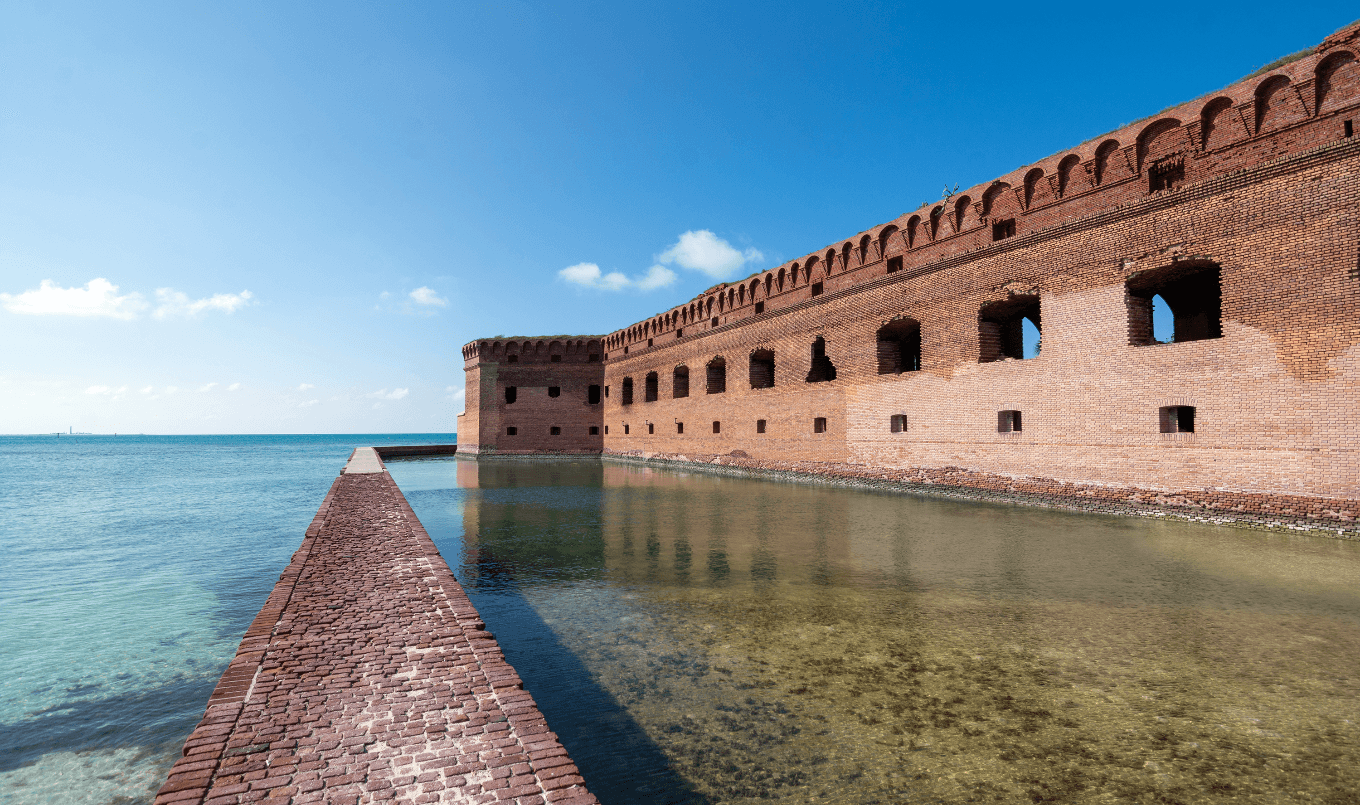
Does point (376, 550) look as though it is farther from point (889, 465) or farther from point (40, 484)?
point (40, 484)

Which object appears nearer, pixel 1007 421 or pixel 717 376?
pixel 1007 421

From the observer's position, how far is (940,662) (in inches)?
155

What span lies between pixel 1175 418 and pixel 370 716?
39.2 feet

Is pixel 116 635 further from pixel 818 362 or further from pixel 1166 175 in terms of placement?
pixel 818 362

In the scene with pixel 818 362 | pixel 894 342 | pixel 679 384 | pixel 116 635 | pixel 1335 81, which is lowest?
pixel 116 635

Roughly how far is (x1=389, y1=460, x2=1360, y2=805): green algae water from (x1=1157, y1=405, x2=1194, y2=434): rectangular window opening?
2.21 m

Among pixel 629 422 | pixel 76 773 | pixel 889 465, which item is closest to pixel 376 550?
pixel 76 773

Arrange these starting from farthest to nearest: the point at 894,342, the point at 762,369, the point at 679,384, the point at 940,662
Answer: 1. the point at 679,384
2. the point at 762,369
3. the point at 894,342
4. the point at 940,662

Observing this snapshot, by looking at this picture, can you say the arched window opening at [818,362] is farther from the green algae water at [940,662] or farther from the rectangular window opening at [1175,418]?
the green algae water at [940,662]

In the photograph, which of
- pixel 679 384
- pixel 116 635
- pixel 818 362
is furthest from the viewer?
pixel 679 384

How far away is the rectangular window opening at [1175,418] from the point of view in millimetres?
9969

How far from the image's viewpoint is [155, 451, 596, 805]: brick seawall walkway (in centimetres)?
214

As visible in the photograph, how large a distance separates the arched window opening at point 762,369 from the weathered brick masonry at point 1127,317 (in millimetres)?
1251

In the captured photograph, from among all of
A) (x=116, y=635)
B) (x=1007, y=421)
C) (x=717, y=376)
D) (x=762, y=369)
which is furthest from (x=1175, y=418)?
(x=717, y=376)
